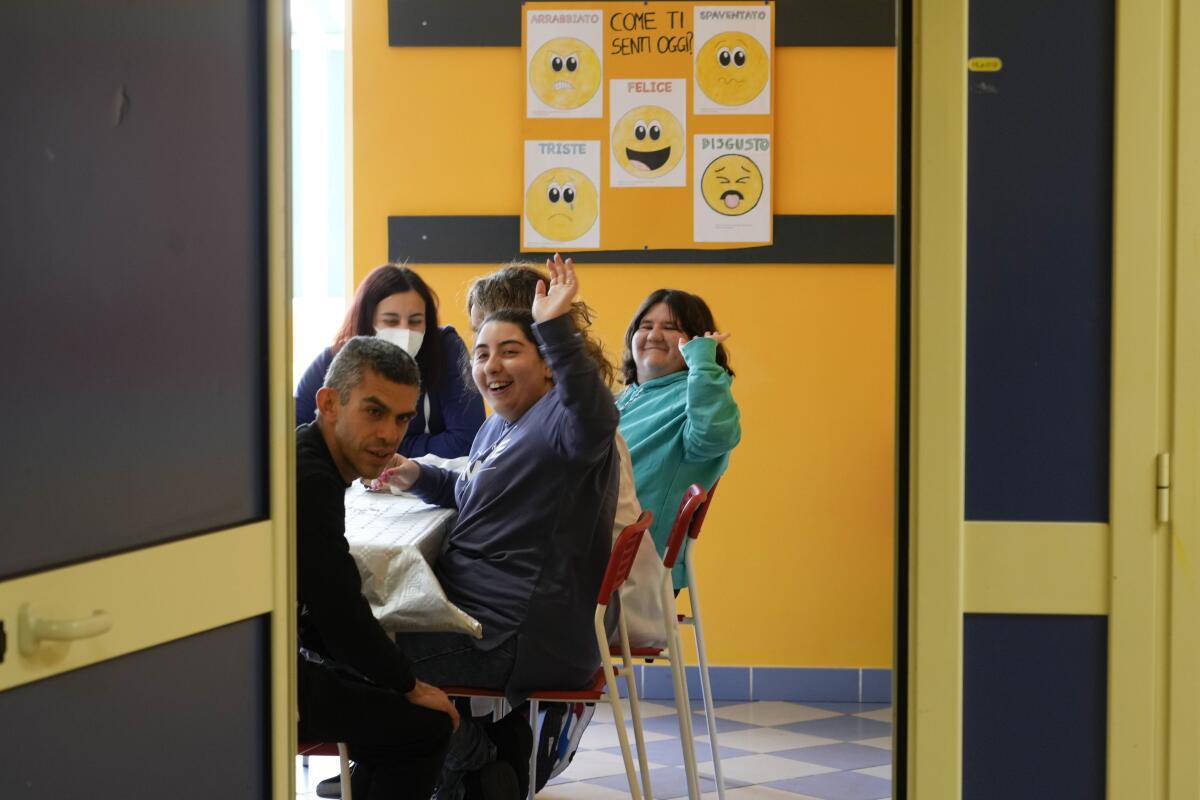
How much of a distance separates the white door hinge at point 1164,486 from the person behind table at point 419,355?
7.64 ft

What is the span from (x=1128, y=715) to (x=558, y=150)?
3.43 meters

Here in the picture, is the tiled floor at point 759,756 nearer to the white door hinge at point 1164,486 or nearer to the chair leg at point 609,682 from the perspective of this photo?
the chair leg at point 609,682

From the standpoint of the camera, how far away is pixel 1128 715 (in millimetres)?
1905

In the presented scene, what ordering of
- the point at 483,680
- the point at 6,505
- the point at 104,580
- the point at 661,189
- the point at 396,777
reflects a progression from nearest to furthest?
the point at 6,505 < the point at 104,580 < the point at 396,777 < the point at 483,680 < the point at 661,189

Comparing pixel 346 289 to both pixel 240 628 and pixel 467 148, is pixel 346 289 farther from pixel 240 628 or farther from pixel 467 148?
pixel 240 628

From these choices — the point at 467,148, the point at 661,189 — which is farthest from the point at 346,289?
the point at 661,189

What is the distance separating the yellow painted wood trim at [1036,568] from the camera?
6.23ft

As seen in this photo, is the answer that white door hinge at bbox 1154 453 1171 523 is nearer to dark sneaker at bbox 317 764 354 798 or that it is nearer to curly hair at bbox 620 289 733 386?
curly hair at bbox 620 289 733 386

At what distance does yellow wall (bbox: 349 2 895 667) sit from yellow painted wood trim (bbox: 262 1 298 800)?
3085 millimetres

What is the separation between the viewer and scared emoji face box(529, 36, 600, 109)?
495 centimetres

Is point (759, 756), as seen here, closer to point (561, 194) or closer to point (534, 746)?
point (534, 746)

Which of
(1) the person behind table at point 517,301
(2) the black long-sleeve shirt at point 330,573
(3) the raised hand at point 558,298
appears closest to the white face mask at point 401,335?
(1) the person behind table at point 517,301

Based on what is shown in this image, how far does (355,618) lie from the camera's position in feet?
8.11

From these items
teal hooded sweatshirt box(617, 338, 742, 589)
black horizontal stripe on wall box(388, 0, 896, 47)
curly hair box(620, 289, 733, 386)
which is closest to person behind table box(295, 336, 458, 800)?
teal hooded sweatshirt box(617, 338, 742, 589)
